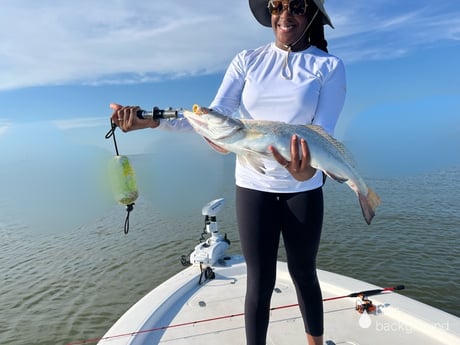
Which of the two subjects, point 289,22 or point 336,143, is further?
point 289,22

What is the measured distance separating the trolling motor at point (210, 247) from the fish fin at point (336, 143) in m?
3.59

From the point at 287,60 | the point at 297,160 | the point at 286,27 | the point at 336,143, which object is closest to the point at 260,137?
the point at 297,160

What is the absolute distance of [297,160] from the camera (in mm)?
2297

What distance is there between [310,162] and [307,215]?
503mm

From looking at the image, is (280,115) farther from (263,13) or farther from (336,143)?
(263,13)

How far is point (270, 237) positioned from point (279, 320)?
1864mm

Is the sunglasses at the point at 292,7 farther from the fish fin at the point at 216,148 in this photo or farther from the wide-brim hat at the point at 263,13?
the fish fin at the point at 216,148

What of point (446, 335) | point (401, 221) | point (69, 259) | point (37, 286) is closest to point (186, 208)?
point (69, 259)

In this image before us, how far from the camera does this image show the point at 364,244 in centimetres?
1052

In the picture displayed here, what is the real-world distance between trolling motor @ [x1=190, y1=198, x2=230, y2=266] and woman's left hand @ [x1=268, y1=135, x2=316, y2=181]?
3587mm

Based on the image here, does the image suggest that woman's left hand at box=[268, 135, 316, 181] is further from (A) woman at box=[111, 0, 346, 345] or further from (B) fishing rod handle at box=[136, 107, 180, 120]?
(B) fishing rod handle at box=[136, 107, 180, 120]

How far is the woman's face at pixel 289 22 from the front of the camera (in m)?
2.57

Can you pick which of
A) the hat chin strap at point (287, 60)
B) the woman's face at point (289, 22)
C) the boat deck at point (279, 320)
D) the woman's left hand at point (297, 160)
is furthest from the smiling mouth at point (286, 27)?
the boat deck at point (279, 320)

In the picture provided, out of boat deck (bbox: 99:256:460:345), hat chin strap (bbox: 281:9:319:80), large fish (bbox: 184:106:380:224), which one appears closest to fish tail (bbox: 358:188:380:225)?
large fish (bbox: 184:106:380:224)
